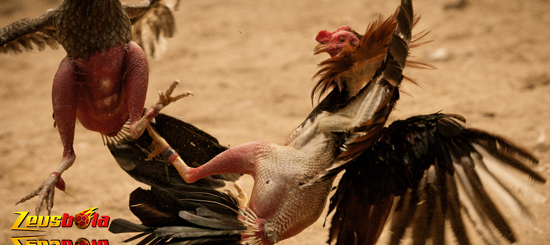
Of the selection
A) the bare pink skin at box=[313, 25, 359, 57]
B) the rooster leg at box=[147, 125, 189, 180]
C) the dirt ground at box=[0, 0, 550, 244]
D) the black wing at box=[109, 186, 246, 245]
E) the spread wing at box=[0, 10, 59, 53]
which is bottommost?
the black wing at box=[109, 186, 246, 245]

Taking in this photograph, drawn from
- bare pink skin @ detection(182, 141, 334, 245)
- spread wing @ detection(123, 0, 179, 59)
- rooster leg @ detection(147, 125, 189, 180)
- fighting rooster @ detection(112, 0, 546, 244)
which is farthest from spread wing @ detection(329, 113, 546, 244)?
spread wing @ detection(123, 0, 179, 59)

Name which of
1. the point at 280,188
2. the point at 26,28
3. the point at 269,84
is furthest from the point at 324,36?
the point at 269,84

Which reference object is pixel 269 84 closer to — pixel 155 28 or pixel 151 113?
pixel 155 28

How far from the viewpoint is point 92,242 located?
9.94 ft

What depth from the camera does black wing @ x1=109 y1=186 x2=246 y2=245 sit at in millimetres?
2135

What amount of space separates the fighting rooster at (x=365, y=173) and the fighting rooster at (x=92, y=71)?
0.37 m

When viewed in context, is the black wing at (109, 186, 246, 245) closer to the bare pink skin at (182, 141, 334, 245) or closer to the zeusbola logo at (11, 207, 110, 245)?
the bare pink skin at (182, 141, 334, 245)

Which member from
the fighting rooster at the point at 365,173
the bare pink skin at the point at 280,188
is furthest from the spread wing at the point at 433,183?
the bare pink skin at the point at 280,188

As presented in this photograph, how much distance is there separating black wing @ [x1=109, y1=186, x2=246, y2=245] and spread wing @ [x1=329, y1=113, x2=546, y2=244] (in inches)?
22.7

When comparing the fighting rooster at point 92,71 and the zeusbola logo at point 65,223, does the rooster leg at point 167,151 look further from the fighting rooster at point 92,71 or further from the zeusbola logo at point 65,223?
the zeusbola logo at point 65,223

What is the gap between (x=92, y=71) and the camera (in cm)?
223

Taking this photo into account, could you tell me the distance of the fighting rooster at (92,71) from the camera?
2.15 metres

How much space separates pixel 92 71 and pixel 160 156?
70 cm

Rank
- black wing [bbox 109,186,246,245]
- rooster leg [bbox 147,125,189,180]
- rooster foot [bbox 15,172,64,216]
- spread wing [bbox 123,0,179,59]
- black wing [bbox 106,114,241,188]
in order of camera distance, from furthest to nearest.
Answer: spread wing [bbox 123,0,179,59] < black wing [bbox 106,114,241,188] < rooster leg [bbox 147,125,189,180] < black wing [bbox 109,186,246,245] < rooster foot [bbox 15,172,64,216]
